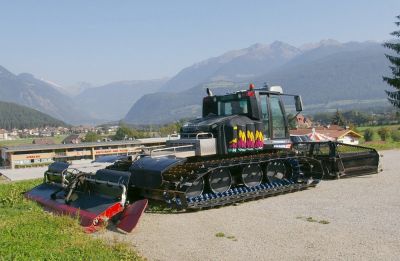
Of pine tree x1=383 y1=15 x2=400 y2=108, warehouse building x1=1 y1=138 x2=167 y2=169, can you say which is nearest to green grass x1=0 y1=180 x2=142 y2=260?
pine tree x1=383 y1=15 x2=400 y2=108

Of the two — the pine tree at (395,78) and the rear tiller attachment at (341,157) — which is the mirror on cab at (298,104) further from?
the pine tree at (395,78)

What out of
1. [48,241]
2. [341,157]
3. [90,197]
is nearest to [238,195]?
[90,197]

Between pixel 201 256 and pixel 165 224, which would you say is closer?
pixel 201 256

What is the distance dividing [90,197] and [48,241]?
113 inches

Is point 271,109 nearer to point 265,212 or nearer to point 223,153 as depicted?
point 223,153

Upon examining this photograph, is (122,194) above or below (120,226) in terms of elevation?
above

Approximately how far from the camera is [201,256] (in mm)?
7078

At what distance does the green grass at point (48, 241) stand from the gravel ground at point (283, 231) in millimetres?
586

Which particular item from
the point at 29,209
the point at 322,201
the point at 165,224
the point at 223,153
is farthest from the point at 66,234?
the point at 322,201

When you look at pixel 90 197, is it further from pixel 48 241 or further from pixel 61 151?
pixel 61 151

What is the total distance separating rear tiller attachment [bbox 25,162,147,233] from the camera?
8.96m

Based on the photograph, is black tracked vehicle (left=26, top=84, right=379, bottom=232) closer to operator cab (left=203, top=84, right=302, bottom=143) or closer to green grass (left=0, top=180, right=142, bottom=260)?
operator cab (left=203, top=84, right=302, bottom=143)

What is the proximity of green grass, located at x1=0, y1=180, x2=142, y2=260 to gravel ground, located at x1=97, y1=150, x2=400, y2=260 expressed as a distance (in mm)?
586

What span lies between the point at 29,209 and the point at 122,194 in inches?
97.6
